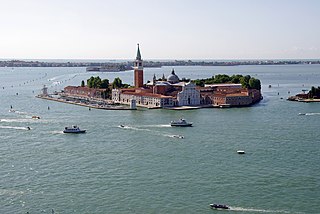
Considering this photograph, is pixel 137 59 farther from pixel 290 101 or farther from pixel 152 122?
pixel 152 122

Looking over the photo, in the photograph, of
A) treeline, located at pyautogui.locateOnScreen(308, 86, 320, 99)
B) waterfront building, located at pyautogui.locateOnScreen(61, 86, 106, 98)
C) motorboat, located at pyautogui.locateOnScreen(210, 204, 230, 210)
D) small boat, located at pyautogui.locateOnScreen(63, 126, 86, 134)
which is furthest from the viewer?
waterfront building, located at pyautogui.locateOnScreen(61, 86, 106, 98)

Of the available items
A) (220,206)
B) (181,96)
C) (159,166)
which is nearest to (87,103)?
(181,96)

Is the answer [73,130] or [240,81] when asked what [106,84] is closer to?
[240,81]

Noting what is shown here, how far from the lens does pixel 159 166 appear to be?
1060 centimetres

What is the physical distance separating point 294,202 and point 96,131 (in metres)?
7.94

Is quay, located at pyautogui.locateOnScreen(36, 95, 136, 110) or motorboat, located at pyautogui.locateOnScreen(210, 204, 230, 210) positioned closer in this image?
motorboat, located at pyautogui.locateOnScreen(210, 204, 230, 210)

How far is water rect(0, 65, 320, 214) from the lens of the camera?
27.3 ft

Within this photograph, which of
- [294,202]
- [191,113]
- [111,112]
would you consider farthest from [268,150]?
[111,112]

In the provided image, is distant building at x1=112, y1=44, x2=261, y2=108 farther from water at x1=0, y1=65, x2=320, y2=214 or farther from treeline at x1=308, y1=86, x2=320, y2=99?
water at x1=0, y1=65, x2=320, y2=214

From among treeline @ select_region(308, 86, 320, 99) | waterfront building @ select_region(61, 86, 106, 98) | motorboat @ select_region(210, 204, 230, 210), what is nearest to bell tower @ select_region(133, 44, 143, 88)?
waterfront building @ select_region(61, 86, 106, 98)

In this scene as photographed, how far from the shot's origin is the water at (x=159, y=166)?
832 centimetres

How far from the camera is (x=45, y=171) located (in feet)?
33.4

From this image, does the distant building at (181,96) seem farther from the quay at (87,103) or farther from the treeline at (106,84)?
the treeline at (106,84)

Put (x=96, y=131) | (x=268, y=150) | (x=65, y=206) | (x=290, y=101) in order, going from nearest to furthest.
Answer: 1. (x=65, y=206)
2. (x=268, y=150)
3. (x=96, y=131)
4. (x=290, y=101)
